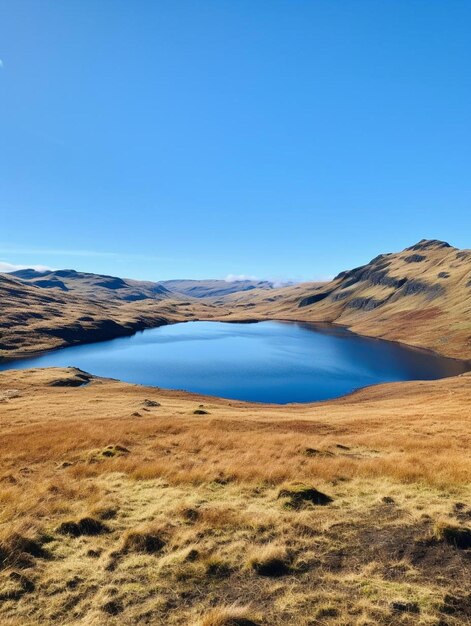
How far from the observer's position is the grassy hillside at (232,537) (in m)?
7.71

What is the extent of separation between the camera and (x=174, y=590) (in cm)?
841

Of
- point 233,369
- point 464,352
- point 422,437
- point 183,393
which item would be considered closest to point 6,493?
point 422,437

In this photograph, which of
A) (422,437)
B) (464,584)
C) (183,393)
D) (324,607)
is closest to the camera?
(324,607)

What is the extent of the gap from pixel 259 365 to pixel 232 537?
10227cm

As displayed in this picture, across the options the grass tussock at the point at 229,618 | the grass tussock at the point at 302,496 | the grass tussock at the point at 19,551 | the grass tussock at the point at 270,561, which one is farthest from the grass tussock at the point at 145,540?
the grass tussock at the point at 302,496

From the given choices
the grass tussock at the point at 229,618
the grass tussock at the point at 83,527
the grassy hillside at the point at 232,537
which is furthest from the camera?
the grass tussock at the point at 83,527

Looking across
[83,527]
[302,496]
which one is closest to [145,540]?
[83,527]

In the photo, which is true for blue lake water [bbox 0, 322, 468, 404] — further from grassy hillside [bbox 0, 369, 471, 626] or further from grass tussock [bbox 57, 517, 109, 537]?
grass tussock [bbox 57, 517, 109, 537]

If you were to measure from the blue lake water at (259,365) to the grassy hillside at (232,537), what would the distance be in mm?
60622

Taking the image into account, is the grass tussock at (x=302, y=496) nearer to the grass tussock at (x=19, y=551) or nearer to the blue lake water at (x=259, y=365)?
the grass tussock at (x=19, y=551)

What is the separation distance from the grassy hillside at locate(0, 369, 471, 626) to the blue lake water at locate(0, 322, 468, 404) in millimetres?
60622

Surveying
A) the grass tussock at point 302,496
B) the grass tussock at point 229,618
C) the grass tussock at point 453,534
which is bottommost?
the grass tussock at point 302,496

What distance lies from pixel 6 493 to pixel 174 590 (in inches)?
324

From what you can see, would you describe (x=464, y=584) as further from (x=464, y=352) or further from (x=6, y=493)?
(x=464, y=352)
